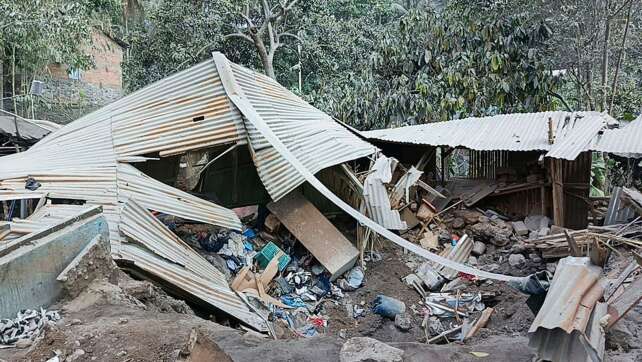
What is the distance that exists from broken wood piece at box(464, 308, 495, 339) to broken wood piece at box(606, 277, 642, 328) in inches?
87.7

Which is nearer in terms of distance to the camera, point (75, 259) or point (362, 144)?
point (75, 259)

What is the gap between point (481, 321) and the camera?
6953 millimetres

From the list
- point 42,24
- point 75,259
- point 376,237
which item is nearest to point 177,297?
→ point 75,259

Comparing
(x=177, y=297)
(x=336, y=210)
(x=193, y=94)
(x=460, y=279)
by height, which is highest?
(x=193, y=94)

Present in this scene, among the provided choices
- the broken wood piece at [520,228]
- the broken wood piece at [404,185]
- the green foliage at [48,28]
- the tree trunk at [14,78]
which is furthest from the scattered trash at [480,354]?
the tree trunk at [14,78]

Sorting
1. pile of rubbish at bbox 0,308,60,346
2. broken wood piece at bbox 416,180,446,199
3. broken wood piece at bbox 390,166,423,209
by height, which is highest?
pile of rubbish at bbox 0,308,60,346

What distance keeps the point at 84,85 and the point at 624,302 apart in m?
22.2

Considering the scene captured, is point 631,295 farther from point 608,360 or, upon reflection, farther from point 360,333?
point 360,333

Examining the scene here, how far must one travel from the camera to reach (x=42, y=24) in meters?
12.4

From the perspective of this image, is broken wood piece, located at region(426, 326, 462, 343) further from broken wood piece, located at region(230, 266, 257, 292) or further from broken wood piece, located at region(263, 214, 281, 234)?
broken wood piece, located at region(263, 214, 281, 234)

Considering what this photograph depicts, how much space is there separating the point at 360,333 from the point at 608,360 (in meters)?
4.03

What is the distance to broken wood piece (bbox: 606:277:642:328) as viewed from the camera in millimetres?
4148

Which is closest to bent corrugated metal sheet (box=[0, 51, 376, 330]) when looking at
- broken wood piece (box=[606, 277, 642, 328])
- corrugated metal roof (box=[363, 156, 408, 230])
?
corrugated metal roof (box=[363, 156, 408, 230])

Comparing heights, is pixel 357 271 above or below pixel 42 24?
below
